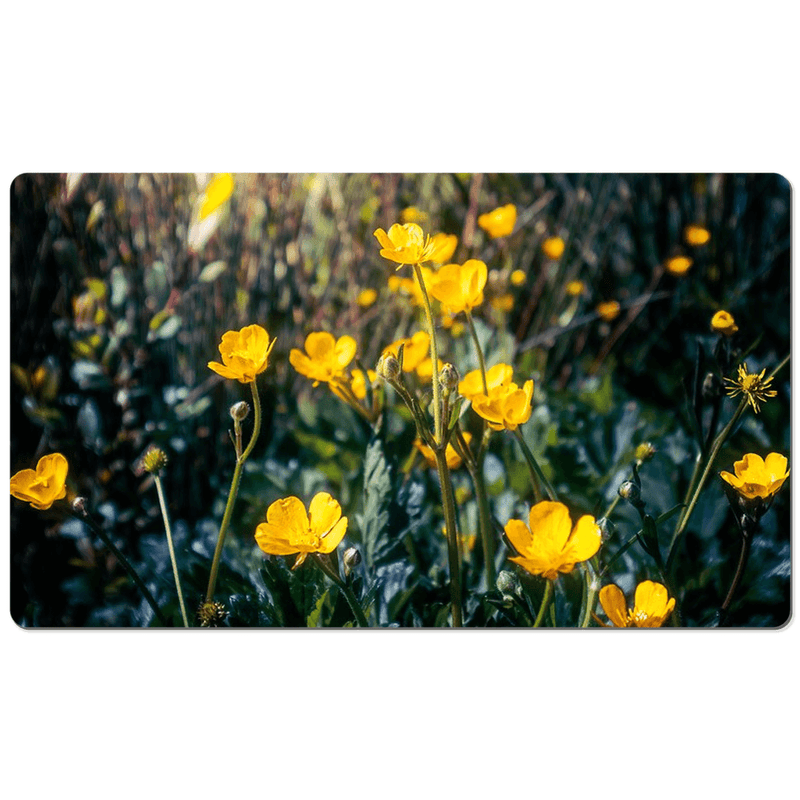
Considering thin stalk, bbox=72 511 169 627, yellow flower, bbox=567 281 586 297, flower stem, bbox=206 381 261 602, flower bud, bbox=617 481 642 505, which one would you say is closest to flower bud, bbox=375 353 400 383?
flower stem, bbox=206 381 261 602

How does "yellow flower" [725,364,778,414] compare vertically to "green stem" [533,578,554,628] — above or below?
above

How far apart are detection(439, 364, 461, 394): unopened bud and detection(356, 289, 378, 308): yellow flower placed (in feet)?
1.46

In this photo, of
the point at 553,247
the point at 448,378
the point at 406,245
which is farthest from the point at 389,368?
the point at 553,247

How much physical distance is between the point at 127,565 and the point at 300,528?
Answer: 238 millimetres

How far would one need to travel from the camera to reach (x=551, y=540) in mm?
904

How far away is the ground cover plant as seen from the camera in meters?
0.96

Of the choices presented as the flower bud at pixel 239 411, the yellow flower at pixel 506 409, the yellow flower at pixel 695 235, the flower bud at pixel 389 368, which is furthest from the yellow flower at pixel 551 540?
the yellow flower at pixel 695 235

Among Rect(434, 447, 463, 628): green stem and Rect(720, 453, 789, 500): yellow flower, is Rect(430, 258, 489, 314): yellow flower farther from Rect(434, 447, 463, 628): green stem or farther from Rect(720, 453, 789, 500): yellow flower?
Rect(720, 453, 789, 500): yellow flower

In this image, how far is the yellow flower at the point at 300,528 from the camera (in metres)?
0.90

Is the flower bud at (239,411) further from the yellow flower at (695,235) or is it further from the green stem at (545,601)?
the yellow flower at (695,235)

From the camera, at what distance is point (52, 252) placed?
1092mm
